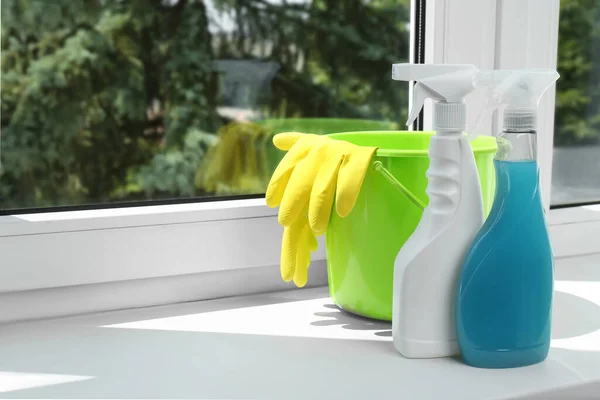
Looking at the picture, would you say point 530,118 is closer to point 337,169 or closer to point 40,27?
point 337,169

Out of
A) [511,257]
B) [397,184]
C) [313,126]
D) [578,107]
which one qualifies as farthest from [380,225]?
[578,107]

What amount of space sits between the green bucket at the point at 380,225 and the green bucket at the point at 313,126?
1.08ft

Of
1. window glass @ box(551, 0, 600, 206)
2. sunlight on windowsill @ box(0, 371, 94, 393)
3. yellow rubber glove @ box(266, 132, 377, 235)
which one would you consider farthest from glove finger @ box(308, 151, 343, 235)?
window glass @ box(551, 0, 600, 206)

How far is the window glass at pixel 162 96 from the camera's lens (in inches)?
43.5

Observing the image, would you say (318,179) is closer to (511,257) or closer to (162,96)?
(511,257)

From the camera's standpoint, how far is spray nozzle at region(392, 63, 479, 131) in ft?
2.27

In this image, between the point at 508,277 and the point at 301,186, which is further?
the point at 301,186

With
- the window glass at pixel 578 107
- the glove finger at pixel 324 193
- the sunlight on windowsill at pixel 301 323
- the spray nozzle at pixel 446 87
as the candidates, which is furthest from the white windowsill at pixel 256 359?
the window glass at pixel 578 107

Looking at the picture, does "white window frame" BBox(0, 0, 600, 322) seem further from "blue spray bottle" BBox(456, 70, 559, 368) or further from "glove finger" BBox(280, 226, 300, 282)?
"blue spray bottle" BBox(456, 70, 559, 368)

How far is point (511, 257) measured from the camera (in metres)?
0.68

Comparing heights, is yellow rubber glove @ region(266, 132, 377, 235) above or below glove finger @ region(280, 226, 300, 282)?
above

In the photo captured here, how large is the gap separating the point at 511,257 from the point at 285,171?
0.92 feet

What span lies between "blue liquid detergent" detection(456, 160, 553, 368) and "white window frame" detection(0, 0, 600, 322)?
13.8 inches

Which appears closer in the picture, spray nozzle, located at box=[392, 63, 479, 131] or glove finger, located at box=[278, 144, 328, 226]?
spray nozzle, located at box=[392, 63, 479, 131]
